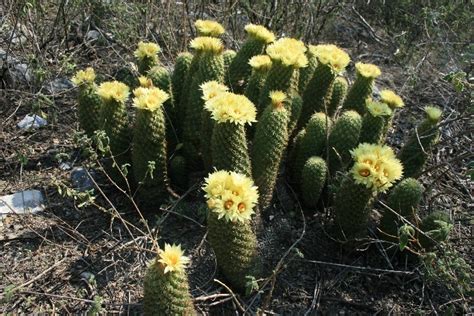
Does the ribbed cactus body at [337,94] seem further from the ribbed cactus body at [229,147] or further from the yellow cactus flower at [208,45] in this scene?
the ribbed cactus body at [229,147]

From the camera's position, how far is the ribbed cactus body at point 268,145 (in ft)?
8.43

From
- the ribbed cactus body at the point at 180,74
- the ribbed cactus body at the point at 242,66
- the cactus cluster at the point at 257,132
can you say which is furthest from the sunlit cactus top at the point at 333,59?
the ribbed cactus body at the point at 180,74

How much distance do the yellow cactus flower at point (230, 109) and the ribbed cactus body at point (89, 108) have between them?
2.77ft

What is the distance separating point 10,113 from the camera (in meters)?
3.52

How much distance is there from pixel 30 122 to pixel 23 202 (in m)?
0.80

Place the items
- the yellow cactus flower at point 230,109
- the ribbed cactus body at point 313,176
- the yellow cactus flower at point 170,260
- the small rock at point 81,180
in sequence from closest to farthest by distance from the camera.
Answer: the yellow cactus flower at point 170,260 → the yellow cactus flower at point 230,109 → the ribbed cactus body at point 313,176 → the small rock at point 81,180

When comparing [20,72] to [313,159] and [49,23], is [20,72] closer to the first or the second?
[49,23]

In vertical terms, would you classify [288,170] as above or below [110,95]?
below

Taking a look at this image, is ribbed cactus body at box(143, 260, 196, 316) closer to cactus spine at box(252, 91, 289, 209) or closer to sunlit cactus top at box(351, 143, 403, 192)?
cactus spine at box(252, 91, 289, 209)

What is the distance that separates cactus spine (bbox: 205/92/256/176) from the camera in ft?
7.63

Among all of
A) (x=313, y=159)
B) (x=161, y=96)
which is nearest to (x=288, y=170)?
(x=313, y=159)

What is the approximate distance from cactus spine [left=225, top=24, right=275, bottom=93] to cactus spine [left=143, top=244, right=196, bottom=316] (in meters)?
1.37

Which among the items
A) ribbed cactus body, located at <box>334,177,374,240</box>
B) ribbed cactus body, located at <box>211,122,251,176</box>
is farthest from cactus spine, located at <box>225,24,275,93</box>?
ribbed cactus body, located at <box>334,177,374,240</box>

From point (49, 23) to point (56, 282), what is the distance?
2770 millimetres
